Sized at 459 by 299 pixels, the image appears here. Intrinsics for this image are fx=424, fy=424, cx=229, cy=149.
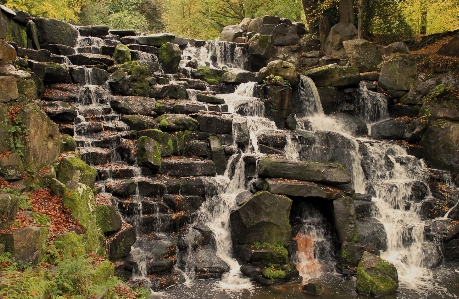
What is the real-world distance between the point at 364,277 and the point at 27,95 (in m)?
11.0

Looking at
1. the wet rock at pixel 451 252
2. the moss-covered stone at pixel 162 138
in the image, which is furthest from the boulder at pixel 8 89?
the wet rock at pixel 451 252

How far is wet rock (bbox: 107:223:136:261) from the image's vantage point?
38.1 feet

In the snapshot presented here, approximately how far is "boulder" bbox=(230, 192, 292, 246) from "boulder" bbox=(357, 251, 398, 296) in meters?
2.54

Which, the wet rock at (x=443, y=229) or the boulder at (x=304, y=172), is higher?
the boulder at (x=304, y=172)

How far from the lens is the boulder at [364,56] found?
2374 centimetres

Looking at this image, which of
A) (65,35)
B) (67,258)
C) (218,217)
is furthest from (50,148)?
(65,35)

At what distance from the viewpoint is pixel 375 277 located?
40.2 feet

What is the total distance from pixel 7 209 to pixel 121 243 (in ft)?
13.4

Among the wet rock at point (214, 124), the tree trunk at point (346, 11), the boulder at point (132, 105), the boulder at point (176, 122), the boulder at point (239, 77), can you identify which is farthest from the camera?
the tree trunk at point (346, 11)

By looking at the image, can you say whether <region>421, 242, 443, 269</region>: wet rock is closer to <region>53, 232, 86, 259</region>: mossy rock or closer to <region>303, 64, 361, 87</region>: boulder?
<region>303, 64, 361, 87</region>: boulder

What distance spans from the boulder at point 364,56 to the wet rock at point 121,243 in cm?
1679

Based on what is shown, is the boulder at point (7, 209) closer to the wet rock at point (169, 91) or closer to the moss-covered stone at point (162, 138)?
the moss-covered stone at point (162, 138)

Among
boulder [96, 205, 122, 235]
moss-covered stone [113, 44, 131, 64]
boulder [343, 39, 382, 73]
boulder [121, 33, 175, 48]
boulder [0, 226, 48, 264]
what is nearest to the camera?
boulder [0, 226, 48, 264]

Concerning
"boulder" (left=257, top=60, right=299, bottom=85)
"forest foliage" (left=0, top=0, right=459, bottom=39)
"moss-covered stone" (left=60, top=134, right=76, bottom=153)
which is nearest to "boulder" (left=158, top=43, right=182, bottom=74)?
"boulder" (left=257, top=60, right=299, bottom=85)
